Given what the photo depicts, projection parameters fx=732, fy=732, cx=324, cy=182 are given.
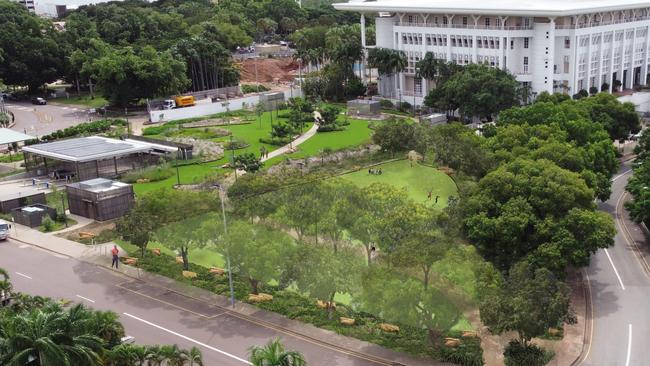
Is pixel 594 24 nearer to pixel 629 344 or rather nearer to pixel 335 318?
pixel 629 344

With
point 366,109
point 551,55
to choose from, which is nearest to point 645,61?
point 551,55

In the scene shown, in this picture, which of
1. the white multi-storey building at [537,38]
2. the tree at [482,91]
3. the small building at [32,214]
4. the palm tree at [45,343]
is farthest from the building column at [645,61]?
the palm tree at [45,343]

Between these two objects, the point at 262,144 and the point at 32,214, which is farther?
the point at 262,144

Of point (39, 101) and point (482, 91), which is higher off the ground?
point (482, 91)

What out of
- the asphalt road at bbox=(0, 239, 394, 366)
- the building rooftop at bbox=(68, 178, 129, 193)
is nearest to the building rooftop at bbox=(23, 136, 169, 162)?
the building rooftop at bbox=(68, 178, 129, 193)

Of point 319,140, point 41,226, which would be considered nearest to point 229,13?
point 319,140
